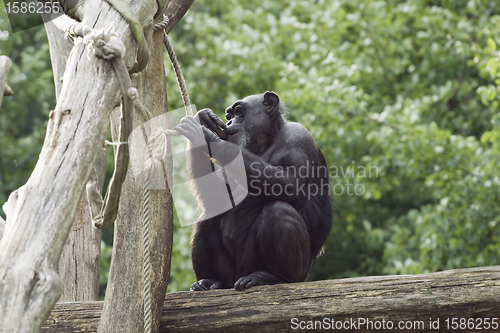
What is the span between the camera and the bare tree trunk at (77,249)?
14.5 feet

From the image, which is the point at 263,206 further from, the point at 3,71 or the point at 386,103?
the point at 386,103

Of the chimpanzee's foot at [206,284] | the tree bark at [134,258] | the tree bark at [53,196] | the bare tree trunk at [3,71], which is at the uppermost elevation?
the bare tree trunk at [3,71]

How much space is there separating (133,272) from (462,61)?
8188 millimetres

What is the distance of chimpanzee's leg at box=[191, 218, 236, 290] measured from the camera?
4395 millimetres

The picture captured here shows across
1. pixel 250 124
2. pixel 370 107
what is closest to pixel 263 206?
pixel 250 124

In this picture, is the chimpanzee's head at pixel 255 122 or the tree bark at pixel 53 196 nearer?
the tree bark at pixel 53 196

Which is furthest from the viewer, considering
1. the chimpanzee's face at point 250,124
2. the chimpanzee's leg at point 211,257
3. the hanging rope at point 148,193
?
the chimpanzee's face at point 250,124

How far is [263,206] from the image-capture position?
4.21 metres

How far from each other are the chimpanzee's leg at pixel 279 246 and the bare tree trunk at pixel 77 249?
1.37 metres

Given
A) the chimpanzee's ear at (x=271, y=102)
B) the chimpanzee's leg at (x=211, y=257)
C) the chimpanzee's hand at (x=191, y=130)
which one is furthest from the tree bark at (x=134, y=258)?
the chimpanzee's ear at (x=271, y=102)

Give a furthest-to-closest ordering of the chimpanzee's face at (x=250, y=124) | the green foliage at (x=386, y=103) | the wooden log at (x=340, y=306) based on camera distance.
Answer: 1. the green foliage at (x=386, y=103)
2. the chimpanzee's face at (x=250, y=124)
3. the wooden log at (x=340, y=306)

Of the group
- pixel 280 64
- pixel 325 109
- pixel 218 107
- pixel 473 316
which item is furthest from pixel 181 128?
pixel 218 107

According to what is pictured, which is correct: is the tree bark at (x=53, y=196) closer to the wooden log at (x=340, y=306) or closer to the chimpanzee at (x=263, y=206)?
the chimpanzee at (x=263, y=206)

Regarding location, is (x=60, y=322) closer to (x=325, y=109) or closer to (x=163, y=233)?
(x=163, y=233)
